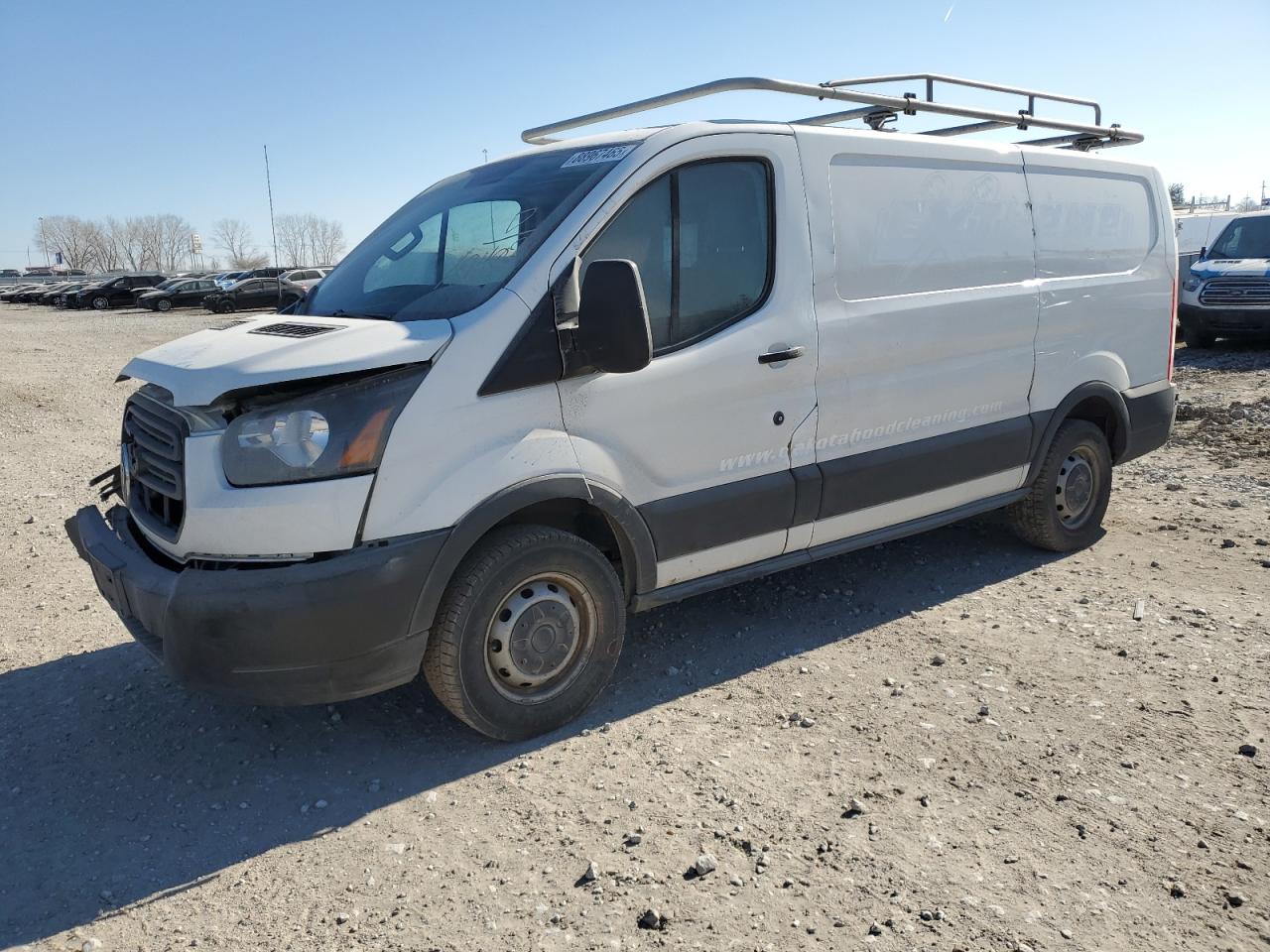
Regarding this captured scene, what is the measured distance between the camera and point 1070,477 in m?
5.87

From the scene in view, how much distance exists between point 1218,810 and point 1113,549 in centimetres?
301

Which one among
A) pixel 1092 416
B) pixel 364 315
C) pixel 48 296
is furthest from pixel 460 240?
pixel 48 296

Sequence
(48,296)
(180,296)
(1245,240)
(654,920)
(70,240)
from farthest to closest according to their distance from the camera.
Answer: (70,240)
(48,296)
(180,296)
(1245,240)
(654,920)

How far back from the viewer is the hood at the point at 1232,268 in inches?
561

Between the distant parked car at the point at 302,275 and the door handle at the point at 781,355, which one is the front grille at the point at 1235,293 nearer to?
the door handle at the point at 781,355

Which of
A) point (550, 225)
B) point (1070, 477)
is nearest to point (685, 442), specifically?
point (550, 225)

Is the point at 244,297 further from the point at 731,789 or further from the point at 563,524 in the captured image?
the point at 731,789

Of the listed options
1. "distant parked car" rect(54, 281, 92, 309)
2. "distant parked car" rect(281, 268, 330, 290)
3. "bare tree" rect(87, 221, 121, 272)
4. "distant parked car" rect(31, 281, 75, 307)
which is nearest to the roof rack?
"distant parked car" rect(281, 268, 330, 290)

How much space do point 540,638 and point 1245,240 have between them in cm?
1589

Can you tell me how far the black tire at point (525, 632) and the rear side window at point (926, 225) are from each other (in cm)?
179

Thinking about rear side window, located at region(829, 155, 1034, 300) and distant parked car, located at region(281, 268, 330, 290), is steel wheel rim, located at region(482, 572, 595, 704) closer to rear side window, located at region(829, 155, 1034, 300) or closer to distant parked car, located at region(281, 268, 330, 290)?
rear side window, located at region(829, 155, 1034, 300)

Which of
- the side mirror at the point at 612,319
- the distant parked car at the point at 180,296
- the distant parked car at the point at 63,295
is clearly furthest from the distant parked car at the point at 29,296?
the side mirror at the point at 612,319

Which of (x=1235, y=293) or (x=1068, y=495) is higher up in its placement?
(x=1235, y=293)

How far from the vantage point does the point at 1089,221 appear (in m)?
5.64
